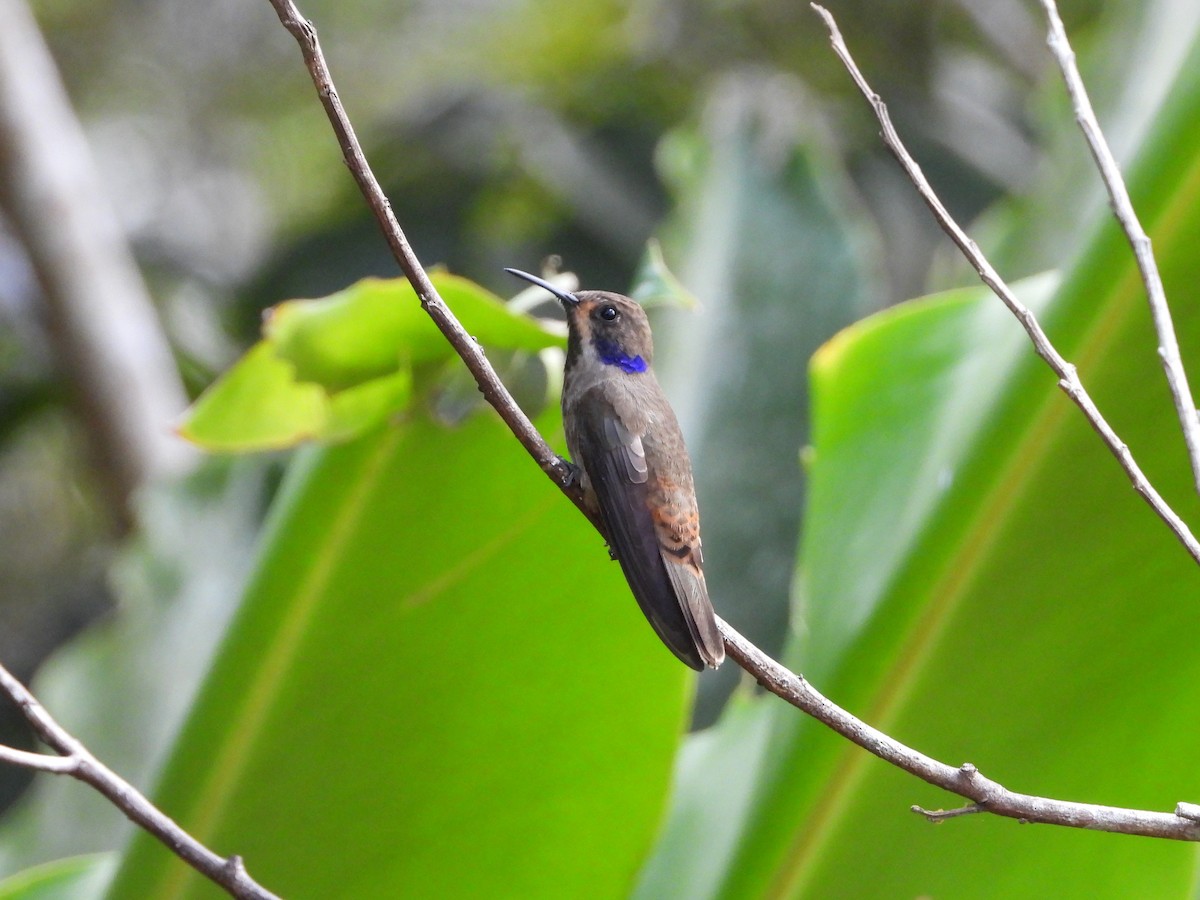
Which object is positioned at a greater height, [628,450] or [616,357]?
[616,357]

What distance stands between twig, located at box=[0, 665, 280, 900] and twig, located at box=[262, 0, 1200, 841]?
47 cm

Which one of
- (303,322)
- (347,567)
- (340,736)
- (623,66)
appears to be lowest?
(340,736)

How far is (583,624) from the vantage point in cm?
179

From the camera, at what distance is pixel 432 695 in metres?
1.76

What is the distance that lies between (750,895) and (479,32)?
255 inches

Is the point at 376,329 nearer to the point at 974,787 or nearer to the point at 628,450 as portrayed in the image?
the point at 628,450

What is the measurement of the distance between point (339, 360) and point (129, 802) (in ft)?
1.97

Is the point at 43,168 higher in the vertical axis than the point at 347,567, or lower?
higher

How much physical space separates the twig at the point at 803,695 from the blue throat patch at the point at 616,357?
55cm

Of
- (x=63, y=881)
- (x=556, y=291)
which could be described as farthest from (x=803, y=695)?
(x=63, y=881)

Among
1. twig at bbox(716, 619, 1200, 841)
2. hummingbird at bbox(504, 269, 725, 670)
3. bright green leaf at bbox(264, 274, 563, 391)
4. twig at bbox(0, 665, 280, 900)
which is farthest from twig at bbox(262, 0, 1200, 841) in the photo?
twig at bbox(0, 665, 280, 900)

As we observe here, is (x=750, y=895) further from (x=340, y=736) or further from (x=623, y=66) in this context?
(x=623, y=66)

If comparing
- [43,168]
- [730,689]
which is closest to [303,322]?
[730,689]

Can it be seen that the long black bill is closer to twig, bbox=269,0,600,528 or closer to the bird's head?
the bird's head
